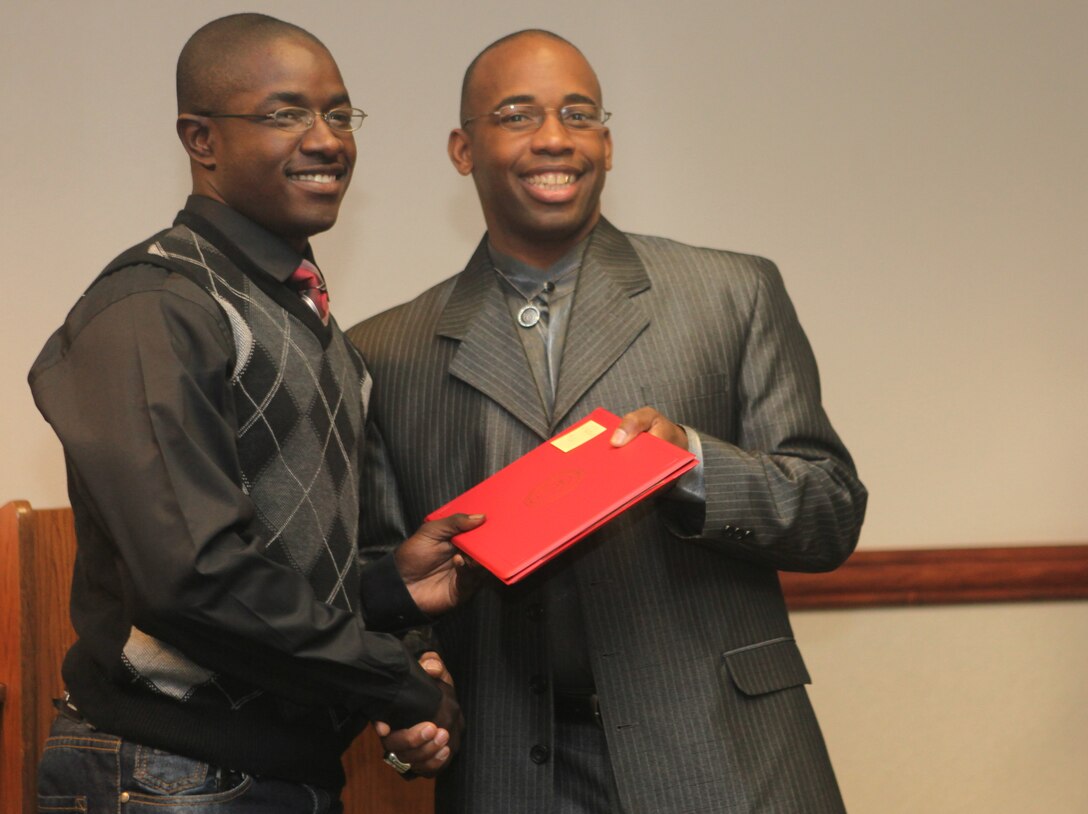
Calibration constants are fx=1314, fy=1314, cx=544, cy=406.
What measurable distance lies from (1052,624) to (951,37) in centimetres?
163

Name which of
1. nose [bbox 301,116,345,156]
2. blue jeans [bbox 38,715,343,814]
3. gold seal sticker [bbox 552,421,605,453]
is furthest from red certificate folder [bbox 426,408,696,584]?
nose [bbox 301,116,345,156]

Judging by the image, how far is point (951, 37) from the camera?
3.57 meters

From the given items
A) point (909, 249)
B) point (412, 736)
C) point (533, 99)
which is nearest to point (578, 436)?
point (412, 736)

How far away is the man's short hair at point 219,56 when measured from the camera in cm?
209

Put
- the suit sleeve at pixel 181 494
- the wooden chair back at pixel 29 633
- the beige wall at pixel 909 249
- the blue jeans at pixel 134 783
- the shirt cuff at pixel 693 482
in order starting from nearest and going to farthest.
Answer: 1. the suit sleeve at pixel 181 494
2. the blue jeans at pixel 134 783
3. the shirt cuff at pixel 693 482
4. the wooden chair back at pixel 29 633
5. the beige wall at pixel 909 249

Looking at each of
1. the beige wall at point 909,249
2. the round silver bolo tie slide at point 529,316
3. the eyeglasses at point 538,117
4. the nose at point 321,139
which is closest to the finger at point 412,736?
the round silver bolo tie slide at point 529,316

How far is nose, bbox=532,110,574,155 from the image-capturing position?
2.54 metres

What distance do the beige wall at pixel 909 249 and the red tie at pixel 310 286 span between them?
4.04 ft

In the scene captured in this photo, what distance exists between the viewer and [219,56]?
210cm

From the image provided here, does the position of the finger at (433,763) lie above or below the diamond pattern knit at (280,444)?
below

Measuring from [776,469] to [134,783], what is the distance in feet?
3.87

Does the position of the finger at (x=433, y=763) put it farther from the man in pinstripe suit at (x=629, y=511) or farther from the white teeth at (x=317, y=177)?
the white teeth at (x=317, y=177)

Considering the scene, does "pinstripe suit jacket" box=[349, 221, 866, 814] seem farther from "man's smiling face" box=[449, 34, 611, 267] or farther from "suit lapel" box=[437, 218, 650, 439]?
"man's smiling face" box=[449, 34, 611, 267]

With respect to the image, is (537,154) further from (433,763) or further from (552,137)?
(433,763)
